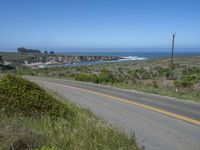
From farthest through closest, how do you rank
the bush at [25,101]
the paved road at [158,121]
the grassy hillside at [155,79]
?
the grassy hillside at [155,79] → the bush at [25,101] → the paved road at [158,121]

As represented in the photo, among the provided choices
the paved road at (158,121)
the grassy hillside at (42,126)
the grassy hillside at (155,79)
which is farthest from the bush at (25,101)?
the grassy hillside at (155,79)

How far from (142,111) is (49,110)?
14.1 feet

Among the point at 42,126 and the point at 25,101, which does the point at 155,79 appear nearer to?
the point at 25,101

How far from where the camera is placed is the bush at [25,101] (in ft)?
25.9

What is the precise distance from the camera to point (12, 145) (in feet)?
16.5

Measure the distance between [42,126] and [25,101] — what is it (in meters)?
1.59

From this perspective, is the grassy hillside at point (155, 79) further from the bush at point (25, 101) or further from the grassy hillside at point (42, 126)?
the grassy hillside at point (42, 126)

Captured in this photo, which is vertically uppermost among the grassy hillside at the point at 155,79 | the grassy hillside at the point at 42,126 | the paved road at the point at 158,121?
the grassy hillside at the point at 42,126

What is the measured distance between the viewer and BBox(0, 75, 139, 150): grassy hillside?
5.35 meters

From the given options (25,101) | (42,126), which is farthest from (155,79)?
(42,126)

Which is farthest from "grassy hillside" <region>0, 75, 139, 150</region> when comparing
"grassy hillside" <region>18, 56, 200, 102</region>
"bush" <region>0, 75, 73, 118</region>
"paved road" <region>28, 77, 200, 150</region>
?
"grassy hillside" <region>18, 56, 200, 102</region>

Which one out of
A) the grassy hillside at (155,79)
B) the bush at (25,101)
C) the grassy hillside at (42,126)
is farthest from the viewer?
the grassy hillside at (155,79)

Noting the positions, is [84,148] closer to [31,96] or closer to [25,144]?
[25,144]

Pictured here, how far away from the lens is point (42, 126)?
22.3 ft
